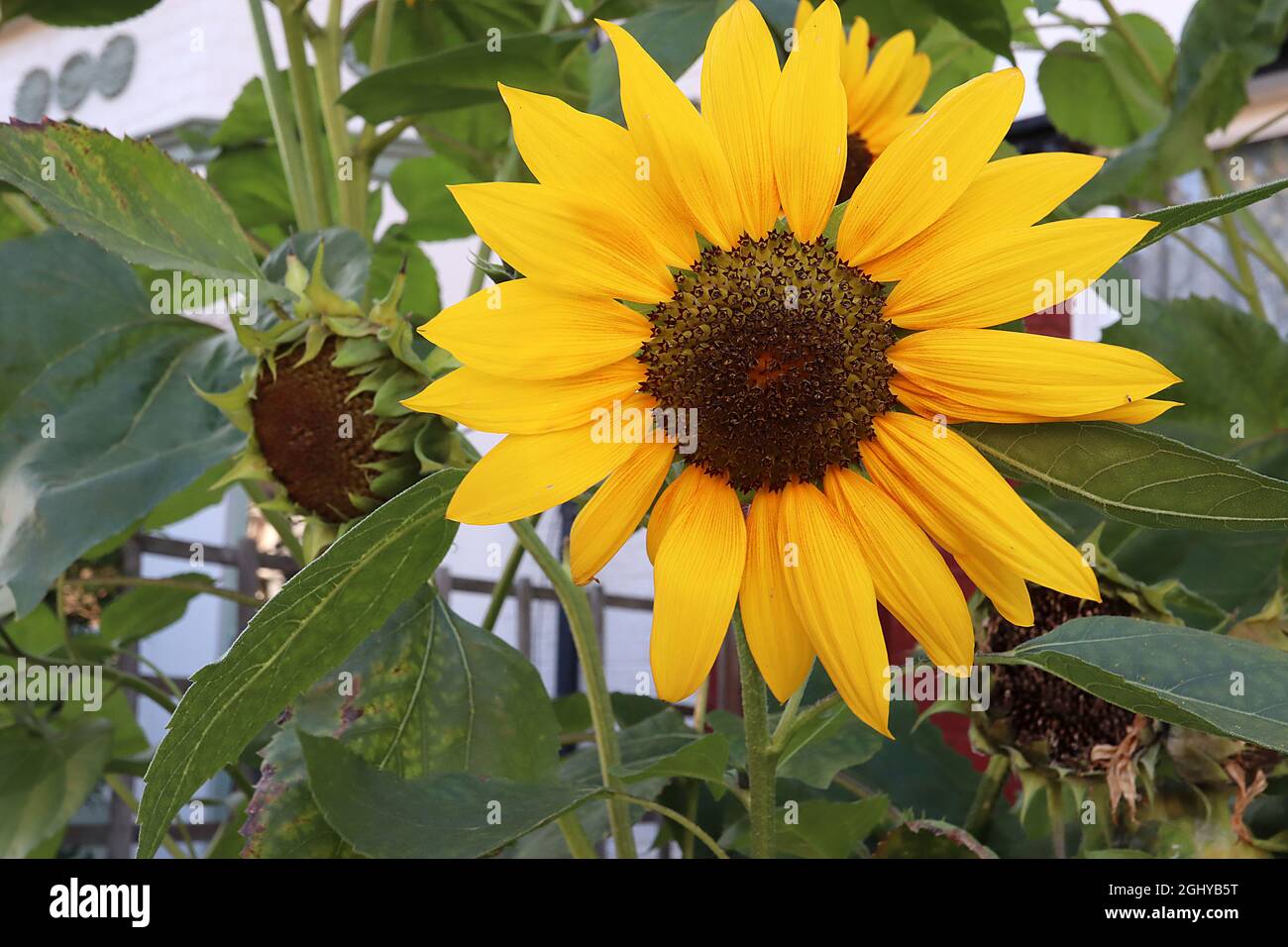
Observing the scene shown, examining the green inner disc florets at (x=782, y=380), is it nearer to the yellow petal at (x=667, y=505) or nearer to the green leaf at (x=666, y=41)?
the yellow petal at (x=667, y=505)

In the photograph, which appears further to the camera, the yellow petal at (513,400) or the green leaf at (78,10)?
the green leaf at (78,10)

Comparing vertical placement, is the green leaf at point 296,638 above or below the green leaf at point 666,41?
below

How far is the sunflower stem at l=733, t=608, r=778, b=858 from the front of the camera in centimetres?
31

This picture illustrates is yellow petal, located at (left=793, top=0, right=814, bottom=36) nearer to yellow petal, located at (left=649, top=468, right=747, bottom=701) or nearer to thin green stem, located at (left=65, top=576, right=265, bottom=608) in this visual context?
yellow petal, located at (left=649, top=468, right=747, bottom=701)

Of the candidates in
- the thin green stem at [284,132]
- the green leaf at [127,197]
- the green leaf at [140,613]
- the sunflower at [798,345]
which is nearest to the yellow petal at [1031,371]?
the sunflower at [798,345]

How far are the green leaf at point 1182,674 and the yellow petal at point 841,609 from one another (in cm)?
5

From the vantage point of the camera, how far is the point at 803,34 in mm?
267

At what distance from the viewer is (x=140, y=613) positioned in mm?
833

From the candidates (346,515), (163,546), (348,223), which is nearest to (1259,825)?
(346,515)

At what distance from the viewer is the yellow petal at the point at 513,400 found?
0.86ft

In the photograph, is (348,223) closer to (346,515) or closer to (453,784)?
(346,515)

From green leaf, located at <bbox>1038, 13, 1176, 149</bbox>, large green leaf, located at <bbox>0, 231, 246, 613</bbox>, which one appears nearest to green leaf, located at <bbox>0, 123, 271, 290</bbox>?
large green leaf, located at <bbox>0, 231, 246, 613</bbox>

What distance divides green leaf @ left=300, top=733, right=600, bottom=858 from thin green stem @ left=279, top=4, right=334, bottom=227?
0.31 meters

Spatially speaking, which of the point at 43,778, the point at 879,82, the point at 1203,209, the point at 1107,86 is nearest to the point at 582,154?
the point at 1203,209
